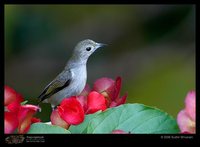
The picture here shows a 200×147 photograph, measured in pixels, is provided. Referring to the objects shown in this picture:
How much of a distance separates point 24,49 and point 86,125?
1.18 feet

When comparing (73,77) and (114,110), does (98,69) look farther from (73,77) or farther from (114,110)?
(114,110)

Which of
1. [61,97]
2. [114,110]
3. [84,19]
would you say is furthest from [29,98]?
[84,19]

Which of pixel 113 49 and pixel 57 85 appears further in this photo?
pixel 113 49

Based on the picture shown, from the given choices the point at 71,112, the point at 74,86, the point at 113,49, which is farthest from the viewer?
the point at 113,49

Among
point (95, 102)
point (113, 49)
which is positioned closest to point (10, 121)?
point (95, 102)

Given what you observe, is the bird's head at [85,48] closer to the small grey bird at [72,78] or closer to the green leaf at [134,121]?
the small grey bird at [72,78]

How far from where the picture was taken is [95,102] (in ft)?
2.48

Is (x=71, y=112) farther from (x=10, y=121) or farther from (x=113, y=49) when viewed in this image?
(x=113, y=49)

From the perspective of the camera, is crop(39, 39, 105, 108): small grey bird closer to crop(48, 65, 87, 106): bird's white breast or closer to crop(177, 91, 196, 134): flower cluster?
crop(48, 65, 87, 106): bird's white breast

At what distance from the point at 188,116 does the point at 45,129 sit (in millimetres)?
200

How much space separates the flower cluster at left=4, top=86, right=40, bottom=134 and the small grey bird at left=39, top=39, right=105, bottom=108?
80 mm

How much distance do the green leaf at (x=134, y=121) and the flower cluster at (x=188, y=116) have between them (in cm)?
2

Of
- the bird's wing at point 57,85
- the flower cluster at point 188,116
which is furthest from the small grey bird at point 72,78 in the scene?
the flower cluster at point 188,116
